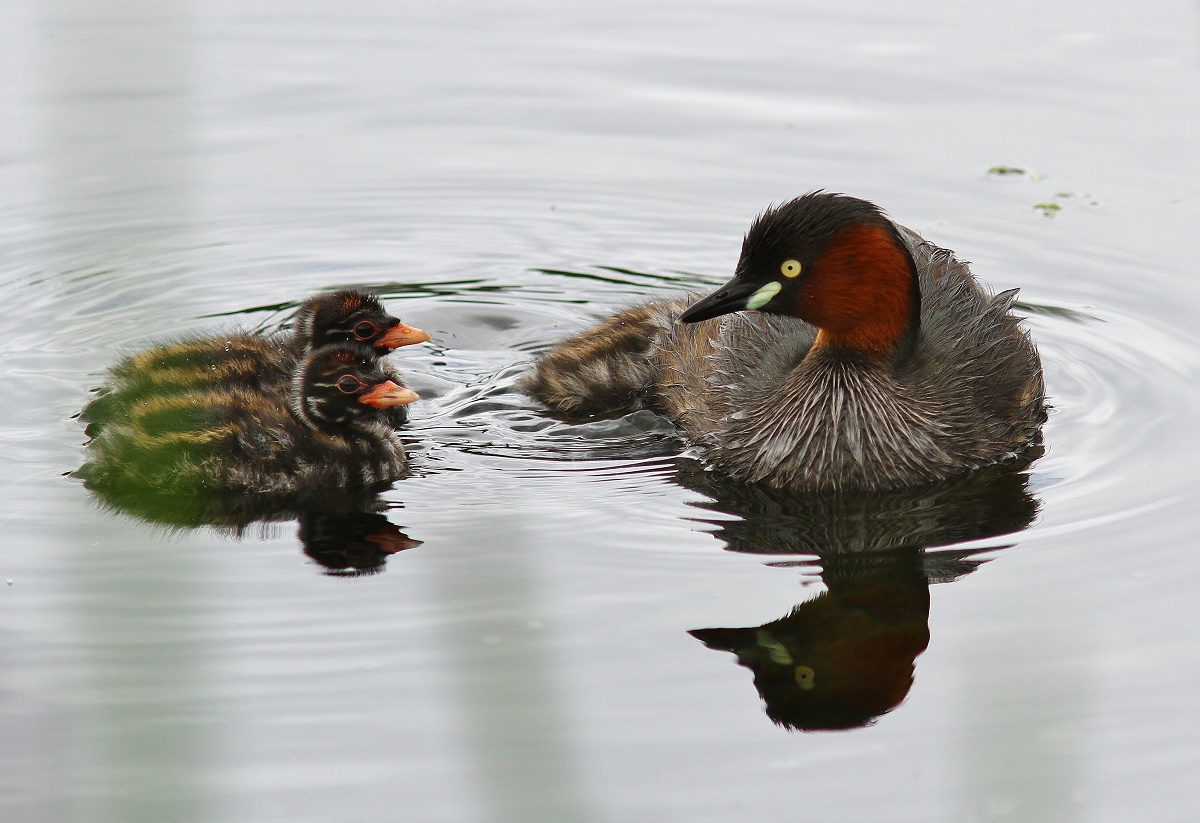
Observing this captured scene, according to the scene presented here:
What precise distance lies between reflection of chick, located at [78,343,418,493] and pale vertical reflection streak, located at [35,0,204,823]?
11.6 inches

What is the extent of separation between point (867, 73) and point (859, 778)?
23.0 feet

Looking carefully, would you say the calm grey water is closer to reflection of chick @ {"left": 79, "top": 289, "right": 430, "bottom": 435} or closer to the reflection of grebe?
the reflection of grebe

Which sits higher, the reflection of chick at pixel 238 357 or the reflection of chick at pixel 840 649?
the reflection of chick at pixel 238 357

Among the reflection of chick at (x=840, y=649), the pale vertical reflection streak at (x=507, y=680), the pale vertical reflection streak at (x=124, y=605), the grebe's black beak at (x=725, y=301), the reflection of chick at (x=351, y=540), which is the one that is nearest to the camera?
the pale vertical reflection streak at (x=507, y=680)

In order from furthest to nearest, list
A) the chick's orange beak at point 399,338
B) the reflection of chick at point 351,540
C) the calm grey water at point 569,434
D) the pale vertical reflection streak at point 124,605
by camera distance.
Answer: the chick's orange beak at point 399,338
the reflection of chick at point 351,540
the calm grey water at point 569,434
the pale vertical reflection streak at point 124,605

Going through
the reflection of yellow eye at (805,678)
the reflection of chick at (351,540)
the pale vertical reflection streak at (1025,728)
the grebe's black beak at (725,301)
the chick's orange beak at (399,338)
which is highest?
the grebe's black beak at (725,301)

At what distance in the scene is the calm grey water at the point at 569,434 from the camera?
13.2 ft

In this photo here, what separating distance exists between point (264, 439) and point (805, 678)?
228 cm

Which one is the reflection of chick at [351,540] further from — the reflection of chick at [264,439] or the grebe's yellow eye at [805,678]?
the grebe's yellow eye at [805,678]

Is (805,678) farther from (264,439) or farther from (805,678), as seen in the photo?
(264,439)

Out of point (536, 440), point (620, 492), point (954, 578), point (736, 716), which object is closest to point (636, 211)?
point (536, 440)

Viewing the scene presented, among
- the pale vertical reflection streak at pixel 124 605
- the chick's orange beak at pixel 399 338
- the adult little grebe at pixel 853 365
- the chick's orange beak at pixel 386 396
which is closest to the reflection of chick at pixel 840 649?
the adult little grebe at pixel 853 365

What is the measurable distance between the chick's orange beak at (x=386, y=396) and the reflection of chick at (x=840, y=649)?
1753 millimetres

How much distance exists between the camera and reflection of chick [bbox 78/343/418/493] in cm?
573
